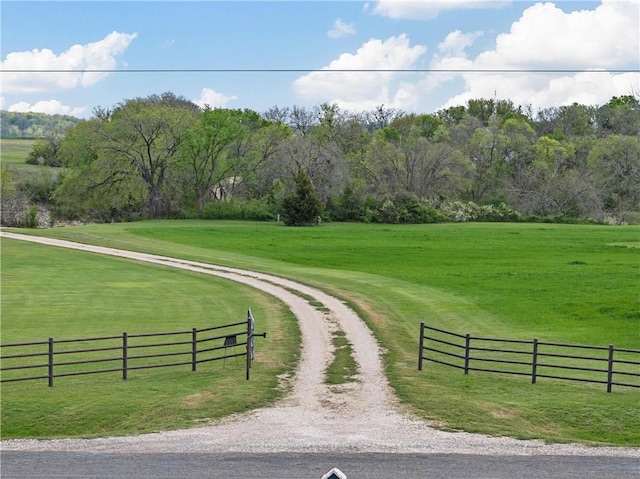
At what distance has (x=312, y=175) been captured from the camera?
91.0 meters

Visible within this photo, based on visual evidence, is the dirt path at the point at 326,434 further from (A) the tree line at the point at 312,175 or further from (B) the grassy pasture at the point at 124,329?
(A) the tree line at the point at 312,175

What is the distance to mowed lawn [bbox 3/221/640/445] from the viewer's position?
18.8 meters

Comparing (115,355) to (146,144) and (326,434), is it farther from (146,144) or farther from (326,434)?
(146,144)

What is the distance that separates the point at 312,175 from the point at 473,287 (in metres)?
50.0

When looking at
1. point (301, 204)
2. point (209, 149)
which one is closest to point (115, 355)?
point (301, 204)

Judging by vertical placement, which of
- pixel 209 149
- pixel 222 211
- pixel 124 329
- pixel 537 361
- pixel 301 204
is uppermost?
pixel 209 149

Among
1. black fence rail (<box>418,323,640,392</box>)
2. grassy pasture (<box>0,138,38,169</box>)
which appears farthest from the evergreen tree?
grassy pasture (<box>0,138,38,169</box>)

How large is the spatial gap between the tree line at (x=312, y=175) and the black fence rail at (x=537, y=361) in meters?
53.3

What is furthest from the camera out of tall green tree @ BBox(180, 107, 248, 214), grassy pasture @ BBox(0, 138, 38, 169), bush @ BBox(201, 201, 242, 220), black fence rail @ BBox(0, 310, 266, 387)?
grassy pasture @ BBox(0, 138, 38, 169)

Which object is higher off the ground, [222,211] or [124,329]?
[222,211]

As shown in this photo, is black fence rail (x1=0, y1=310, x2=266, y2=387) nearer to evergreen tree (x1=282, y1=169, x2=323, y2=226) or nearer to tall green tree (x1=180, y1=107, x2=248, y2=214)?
evergreen tree (x1=282, y1=169, x2=323, y2=226)

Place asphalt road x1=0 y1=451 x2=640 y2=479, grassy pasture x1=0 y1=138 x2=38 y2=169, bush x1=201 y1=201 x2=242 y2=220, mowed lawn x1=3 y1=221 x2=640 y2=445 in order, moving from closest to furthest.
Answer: asphalt road x1=0 y1=451 x2=640 y2=479, mowed lawn x1=3 y1=221 x2=640 y2=445, bush x1=201 y1=201 x2=242 y2=220, grassy pasture x1=0 y1=138 x2=38 y2=169

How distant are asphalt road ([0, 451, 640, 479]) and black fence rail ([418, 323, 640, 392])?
628cm

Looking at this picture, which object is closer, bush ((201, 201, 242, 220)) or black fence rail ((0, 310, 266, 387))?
black fence rail ((0, 310, 266, 387))
